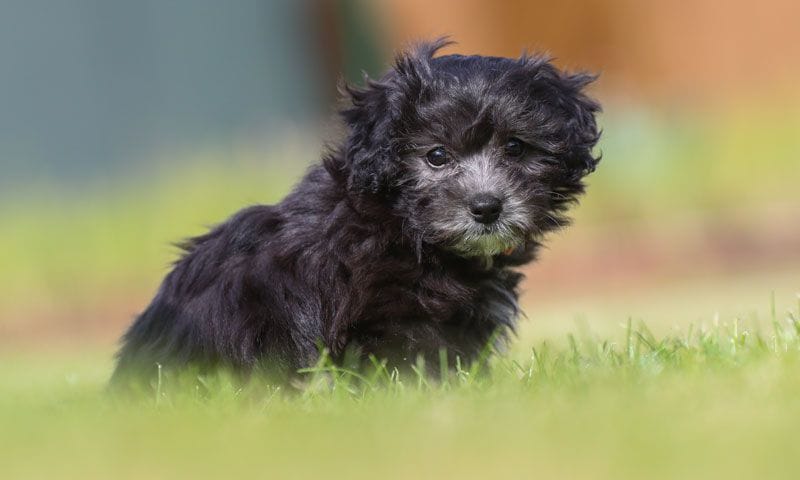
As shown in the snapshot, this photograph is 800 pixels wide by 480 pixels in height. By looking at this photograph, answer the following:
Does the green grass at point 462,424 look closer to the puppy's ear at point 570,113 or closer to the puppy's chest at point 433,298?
the puppy's chest at point 433,298

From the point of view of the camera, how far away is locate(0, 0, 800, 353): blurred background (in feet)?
39.5

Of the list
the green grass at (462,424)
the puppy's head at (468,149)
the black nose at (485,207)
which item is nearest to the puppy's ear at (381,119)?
the puppy's head at (468,149)

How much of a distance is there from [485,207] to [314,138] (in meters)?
9.57

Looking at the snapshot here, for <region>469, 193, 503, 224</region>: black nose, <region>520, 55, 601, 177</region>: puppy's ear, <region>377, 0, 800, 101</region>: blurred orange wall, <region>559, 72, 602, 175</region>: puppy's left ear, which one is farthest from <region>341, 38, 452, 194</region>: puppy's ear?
<region>377, 0, 800, 101</region>: blurred orange wall

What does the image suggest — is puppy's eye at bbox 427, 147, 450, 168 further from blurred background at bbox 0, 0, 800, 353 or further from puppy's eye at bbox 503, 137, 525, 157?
blurred background at bbox 0, 0, 800, 353

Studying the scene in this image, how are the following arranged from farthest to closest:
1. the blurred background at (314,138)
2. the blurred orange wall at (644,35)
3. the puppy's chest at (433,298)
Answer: the blurred orange wall at (644,35), the blurred background at (314,138), the puppy's chest at (433,298)

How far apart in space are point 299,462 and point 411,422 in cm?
48

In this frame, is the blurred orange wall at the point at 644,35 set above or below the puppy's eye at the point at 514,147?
above

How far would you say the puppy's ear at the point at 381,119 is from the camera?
5039 millimetres

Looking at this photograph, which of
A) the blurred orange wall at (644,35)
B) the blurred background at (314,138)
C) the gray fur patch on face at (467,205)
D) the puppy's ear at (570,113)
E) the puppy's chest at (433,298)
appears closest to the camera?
the puppy's chest at (433,298)

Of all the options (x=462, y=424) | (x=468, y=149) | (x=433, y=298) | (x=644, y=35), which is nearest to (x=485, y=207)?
(x=468, y=149)

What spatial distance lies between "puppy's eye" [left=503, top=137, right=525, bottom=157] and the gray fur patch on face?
3.6 inches

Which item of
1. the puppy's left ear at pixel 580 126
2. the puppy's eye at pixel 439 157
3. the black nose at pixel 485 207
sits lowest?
the black nose at pixel 485 207

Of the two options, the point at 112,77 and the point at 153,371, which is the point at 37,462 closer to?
the point at 153,371
